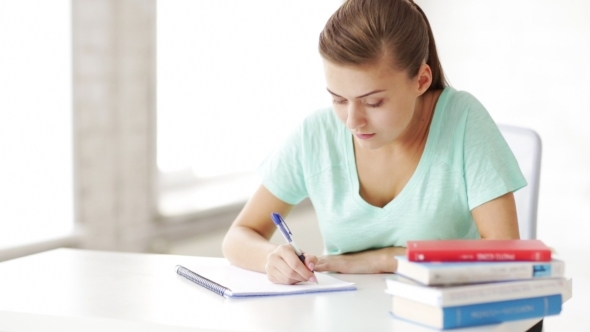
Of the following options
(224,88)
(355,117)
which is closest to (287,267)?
(355,117)

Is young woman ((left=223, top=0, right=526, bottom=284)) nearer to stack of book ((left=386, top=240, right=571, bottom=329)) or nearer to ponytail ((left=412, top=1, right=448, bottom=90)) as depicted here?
ponytail ((left=412, top=1, right=448, bottom=90))

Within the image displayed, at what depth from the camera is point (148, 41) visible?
2.62 m

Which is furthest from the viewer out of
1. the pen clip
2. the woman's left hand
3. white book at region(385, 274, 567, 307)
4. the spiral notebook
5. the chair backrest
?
the chair backrest

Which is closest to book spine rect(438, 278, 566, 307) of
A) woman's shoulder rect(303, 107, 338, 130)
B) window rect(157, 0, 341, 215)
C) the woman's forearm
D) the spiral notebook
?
the spiral notebook

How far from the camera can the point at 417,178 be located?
5.57 feet

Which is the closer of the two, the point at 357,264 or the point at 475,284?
the point at 475,284

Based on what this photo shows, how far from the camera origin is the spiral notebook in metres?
1.34

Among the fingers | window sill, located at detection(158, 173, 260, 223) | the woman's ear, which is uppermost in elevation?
the woman's ear

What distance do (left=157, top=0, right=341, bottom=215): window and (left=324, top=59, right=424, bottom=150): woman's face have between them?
1.16 m

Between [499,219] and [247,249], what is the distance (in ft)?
1.73

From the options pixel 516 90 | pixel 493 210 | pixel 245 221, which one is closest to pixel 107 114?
pixel 245 221

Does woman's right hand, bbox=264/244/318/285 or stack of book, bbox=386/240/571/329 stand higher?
stack of book, bbox=386/240/571/329

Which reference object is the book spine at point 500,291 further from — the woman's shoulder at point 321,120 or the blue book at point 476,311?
the woman's shoulder at point 321,120

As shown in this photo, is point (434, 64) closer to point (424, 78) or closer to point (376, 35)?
point (424, 78)
